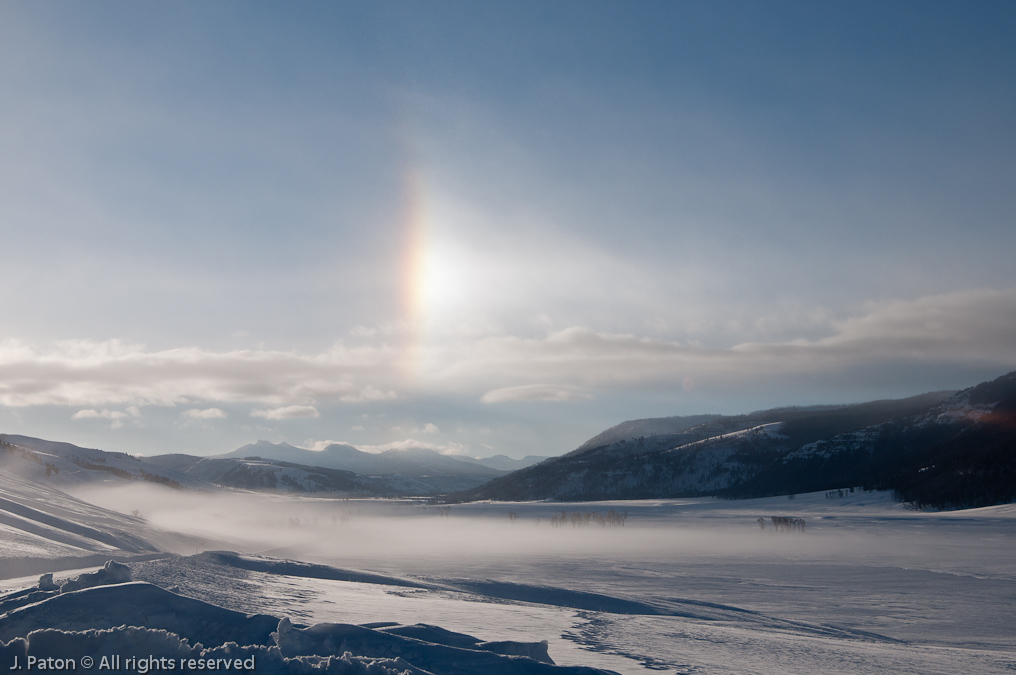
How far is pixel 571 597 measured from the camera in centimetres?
1353

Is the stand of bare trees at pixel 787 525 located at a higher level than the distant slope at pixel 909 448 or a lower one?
lower

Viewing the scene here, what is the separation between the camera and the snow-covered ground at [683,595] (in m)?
8.44

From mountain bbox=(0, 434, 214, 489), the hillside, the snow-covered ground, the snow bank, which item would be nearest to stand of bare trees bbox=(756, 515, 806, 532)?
the snow-covered ground

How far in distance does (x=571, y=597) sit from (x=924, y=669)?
7251 mm

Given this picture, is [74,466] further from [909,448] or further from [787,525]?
[909,448]

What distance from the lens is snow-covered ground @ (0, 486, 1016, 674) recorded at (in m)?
8.44

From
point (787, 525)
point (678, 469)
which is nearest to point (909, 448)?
point (678, 469)

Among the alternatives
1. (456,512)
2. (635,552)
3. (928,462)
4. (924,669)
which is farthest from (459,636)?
(928,462)

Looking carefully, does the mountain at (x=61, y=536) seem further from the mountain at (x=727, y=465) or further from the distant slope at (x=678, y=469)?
the distant slope at (x=678, y=469)

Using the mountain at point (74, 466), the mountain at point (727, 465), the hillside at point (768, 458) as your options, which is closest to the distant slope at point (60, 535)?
the mountain at point (74, 466)

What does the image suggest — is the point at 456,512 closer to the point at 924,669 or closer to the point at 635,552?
the point at 635,552

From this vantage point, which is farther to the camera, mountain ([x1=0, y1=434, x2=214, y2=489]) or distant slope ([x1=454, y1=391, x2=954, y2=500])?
distant slope ([x1=454, y1=391, x2=954, y2=500])

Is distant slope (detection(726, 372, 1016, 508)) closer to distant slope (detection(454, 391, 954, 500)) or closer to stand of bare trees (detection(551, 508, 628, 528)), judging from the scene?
distant slope (detection(454, 391, 954, 500))

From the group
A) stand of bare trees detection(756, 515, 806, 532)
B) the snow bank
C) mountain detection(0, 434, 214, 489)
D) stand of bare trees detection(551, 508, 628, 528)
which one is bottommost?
stand of bare trees detection(551, 508, 628, 528)
